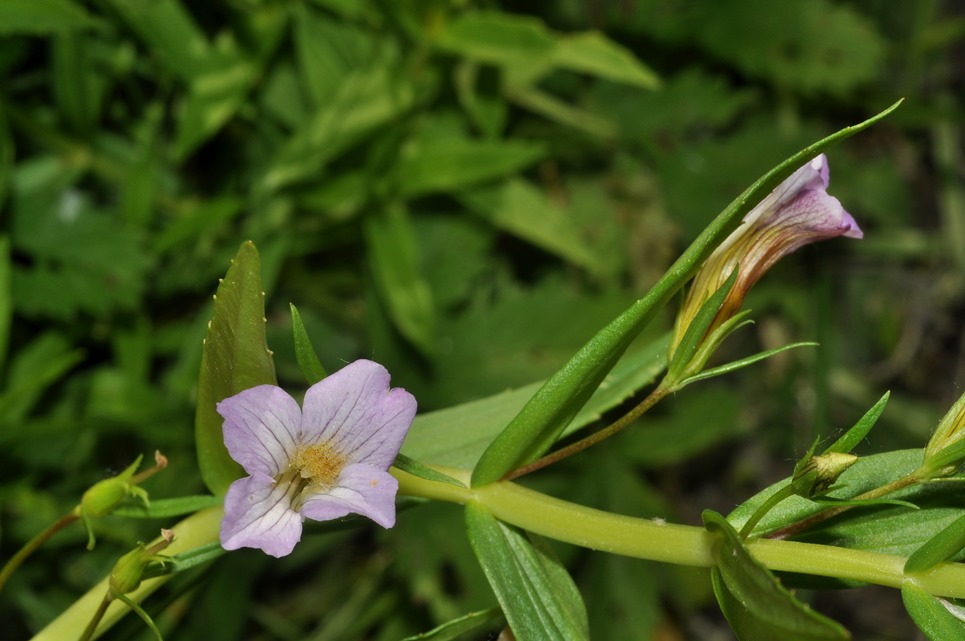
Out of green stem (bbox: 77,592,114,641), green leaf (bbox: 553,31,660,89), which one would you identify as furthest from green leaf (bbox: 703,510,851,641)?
green leaf (bbox: 553,31,660,89)

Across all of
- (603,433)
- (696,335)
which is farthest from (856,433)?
(603,433)

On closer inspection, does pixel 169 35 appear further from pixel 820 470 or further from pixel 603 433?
pixel 820 470

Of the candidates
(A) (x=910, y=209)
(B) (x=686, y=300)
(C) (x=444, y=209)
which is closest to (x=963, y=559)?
(B) (x=686, y=300)

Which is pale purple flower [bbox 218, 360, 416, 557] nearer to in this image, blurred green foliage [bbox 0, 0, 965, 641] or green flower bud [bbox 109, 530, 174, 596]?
green flower bud [bbox 109, 530, 174, 596]

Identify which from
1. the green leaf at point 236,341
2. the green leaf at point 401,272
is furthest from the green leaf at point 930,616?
the green leaf at point 401,272

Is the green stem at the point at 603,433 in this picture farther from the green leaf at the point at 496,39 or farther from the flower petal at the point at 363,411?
the green leaf at the point at 496,39

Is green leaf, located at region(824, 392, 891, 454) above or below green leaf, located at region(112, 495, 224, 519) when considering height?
above

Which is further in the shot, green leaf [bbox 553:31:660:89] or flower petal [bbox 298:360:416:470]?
green leaf [bbox 553:31:660:89]
